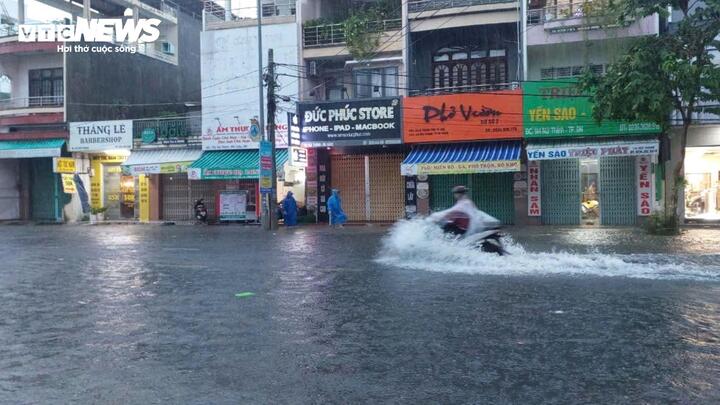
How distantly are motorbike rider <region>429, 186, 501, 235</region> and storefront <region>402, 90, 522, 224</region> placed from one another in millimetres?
10653

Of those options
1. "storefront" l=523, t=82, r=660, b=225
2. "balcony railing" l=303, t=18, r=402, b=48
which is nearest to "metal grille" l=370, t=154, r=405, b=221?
"balcony railing" l=303, t=18, r=402, b=48

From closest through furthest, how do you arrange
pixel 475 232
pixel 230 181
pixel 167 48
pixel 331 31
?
pixel 475 232, pixel 331 31, pixel 230 181, pixel 167 48

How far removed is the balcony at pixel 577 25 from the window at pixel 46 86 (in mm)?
23221

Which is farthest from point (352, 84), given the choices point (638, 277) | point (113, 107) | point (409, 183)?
point (638, 277)

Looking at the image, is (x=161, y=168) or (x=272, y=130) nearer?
(x=272, y=130)

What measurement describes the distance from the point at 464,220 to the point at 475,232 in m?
0.36

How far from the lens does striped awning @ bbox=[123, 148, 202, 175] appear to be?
97.3 feet

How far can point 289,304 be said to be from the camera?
28.5 ft

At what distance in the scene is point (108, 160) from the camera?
3334 cm

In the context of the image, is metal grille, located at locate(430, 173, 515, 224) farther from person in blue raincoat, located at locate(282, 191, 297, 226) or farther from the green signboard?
person in blue raincoat, located at locate(282, 191, 297, 226)

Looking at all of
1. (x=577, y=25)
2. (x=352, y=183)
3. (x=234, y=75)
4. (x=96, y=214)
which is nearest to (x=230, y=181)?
(x=234, y=75)

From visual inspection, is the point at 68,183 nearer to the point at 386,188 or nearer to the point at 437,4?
the point at 386,188

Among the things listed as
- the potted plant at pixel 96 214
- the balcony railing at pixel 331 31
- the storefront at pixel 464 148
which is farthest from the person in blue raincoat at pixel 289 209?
the potted plant at pixel 96 214

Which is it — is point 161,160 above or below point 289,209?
above
